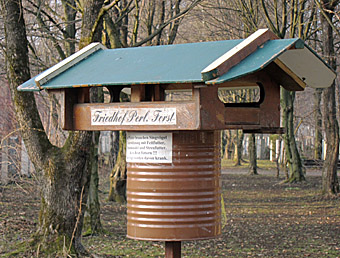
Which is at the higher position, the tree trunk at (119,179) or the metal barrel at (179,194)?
the metal barrel at (179,194)

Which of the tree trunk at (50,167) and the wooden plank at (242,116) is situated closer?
the wooden plank at (242,116)

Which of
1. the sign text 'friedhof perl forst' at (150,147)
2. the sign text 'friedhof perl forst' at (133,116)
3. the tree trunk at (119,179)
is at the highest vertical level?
the sign text 'friedhof perl forst' at (133,116)

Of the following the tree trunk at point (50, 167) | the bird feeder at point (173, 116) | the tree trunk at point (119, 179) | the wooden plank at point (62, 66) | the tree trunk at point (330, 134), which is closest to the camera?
the bird feeder at point (173, 116)

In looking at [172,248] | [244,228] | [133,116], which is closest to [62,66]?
[133,116]

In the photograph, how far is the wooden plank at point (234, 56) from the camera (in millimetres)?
3203

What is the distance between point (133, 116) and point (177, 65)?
46 centimetres

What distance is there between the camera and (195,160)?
12.6 ft

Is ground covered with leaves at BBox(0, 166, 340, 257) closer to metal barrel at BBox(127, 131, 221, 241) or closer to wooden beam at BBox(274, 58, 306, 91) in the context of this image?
metal barrel at BBox(127, 131, 221, 241)

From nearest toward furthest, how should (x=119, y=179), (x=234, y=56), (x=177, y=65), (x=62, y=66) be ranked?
(x=234, y=56)
(x=177, y=65)
(x=62, y=66)
(x=119, y=179)

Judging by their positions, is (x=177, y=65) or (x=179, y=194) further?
(x=179, y=194)

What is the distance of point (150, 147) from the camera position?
3.87m

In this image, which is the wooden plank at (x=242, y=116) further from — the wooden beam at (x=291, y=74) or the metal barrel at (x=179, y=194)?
the wooden beam at (x=291, y=74)

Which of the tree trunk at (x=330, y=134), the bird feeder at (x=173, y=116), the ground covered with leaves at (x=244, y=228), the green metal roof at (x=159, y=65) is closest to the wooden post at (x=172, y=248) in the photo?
the bird feeder at (x=173, y=116)

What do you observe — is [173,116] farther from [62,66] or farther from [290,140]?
[290,140]
